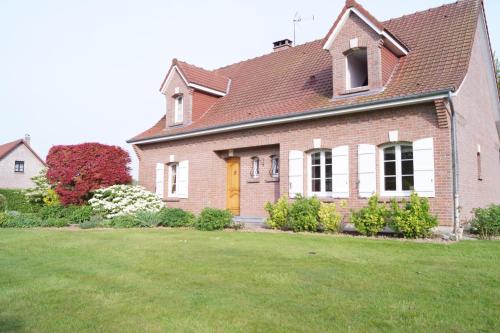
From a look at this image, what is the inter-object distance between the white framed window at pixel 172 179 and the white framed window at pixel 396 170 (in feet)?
30.0

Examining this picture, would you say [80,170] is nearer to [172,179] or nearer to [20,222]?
[20,222]

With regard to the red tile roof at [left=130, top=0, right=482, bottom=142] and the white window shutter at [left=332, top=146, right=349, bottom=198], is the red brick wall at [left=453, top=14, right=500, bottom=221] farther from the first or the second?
the white window shutter at [left=332, top=146, right=349, bottom=198]

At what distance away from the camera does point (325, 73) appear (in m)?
14.4

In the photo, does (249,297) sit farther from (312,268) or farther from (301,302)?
(312,268)

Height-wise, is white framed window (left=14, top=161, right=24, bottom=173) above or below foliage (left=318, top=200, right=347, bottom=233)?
above

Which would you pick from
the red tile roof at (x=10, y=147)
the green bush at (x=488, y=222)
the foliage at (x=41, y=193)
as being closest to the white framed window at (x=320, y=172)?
the green bush at (x=488, y=222)

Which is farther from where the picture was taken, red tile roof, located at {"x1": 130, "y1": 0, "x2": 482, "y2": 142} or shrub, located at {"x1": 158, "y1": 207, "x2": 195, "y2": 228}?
shrub, located at {"x1": 158, "y1": 207, "x2": 195, "y2": 228}

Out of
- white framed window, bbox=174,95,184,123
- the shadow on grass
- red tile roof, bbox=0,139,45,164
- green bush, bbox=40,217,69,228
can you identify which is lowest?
the shadow on grass

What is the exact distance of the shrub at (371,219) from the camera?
10039 millimetres

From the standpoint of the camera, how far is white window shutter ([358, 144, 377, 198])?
37.4 feet

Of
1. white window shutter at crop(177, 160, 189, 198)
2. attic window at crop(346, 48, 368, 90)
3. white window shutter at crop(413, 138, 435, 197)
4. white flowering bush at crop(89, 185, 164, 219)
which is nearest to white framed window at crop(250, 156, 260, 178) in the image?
white window shutter at crop(177, 160, 189, 198)

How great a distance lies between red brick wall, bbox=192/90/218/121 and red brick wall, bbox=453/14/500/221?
9689 mm

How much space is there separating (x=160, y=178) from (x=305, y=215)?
27.8ft

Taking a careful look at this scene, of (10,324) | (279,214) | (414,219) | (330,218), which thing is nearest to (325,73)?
(279,214)
